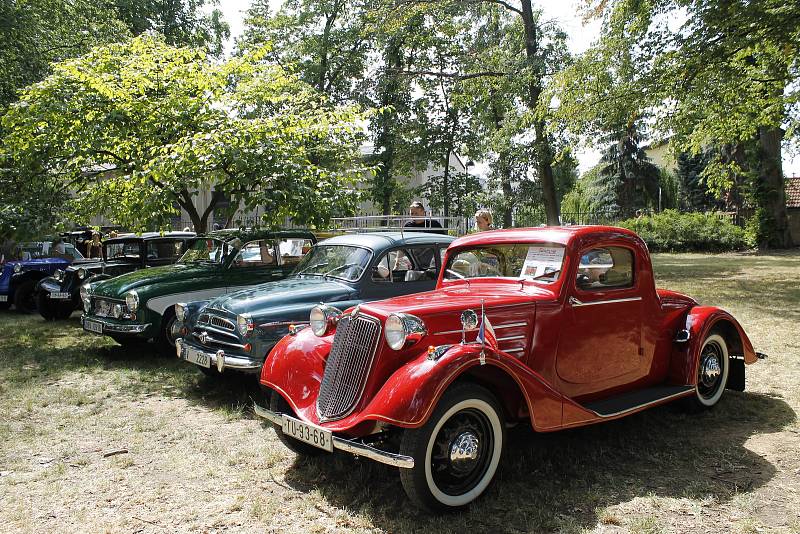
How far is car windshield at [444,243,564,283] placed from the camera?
4.64m

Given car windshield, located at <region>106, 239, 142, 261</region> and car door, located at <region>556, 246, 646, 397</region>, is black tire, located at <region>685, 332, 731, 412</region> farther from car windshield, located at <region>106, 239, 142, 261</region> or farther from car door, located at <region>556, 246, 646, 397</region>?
car windshield, located at <region>106, 239, 142, 261</region>

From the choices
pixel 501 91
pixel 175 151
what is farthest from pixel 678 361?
pixel 501 91

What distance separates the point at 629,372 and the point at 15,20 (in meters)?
13.3

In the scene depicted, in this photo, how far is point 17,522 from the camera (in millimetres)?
3660

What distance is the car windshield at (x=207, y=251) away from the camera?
8.63 meters

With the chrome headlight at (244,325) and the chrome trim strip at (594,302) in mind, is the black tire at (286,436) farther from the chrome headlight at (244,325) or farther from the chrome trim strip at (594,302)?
the chrome trim strip at (594,302)

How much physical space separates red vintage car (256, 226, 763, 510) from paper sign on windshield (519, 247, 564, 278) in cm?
1

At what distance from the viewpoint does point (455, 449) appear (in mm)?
3639

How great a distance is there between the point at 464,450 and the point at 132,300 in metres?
5.70

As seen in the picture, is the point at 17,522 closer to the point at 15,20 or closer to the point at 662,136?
the point at 15,20

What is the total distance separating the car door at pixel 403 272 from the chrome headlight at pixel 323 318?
1.96m

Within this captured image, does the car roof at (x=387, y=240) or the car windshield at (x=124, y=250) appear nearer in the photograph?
the car roof at (x=387, y=240)

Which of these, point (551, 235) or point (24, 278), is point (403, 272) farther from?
point (24, 278)

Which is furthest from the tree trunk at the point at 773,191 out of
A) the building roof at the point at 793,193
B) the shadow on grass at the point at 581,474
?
the shadow on grass at the point at 581,474
